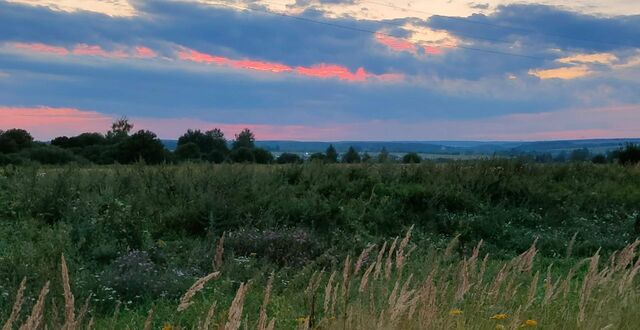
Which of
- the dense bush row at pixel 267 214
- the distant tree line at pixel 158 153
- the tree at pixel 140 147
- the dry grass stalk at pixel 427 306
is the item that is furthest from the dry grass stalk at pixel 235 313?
the tree at pixel 140 147

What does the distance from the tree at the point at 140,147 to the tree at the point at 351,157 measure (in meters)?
17.3

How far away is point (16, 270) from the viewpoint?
27.3 ft

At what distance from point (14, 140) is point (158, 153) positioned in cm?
1415

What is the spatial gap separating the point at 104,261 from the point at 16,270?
6.04 feet

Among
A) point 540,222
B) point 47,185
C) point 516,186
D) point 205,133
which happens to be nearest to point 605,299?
point 47,185

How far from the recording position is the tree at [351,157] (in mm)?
22500

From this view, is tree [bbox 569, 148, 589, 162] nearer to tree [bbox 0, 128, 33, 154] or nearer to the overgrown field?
the overgrown field

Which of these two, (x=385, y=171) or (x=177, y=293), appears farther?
(x=385, y=171)

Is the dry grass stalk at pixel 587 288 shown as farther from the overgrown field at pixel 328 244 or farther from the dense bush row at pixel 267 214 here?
the dense bush row at pixel 267 214

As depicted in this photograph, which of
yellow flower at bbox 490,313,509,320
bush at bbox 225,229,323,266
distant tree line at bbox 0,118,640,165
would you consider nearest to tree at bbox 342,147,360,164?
distant tree line at bbox 0,118,640,165

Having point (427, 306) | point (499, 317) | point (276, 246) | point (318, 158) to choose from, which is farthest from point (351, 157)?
point (427, 306)

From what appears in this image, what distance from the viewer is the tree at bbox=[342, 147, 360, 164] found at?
22500mm

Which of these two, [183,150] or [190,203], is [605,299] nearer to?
[190,203]

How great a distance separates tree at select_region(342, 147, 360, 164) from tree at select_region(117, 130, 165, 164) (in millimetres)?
17323
